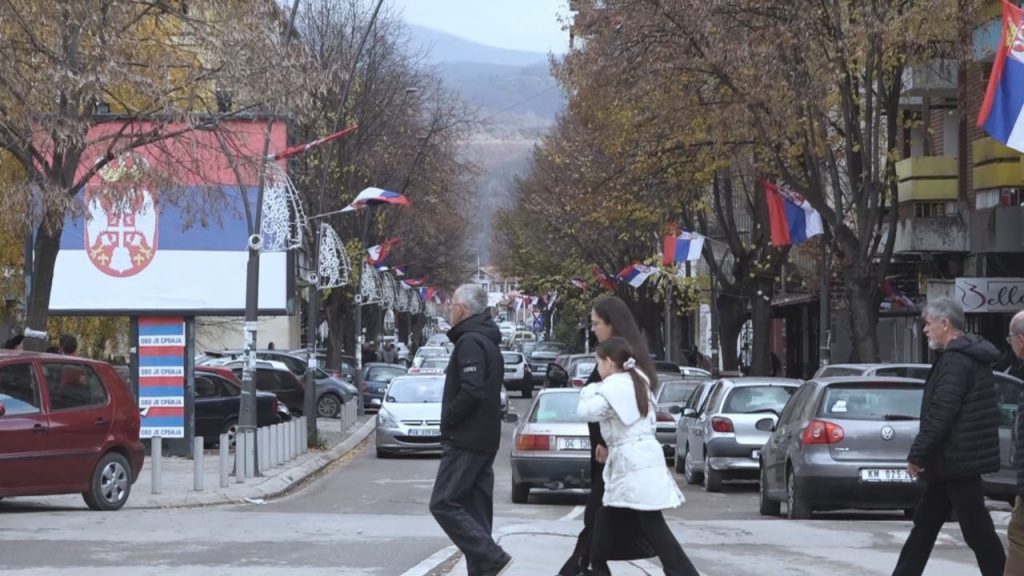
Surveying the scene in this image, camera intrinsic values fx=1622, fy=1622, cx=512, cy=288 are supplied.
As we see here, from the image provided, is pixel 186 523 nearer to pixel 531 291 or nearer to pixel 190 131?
pixel 190 131

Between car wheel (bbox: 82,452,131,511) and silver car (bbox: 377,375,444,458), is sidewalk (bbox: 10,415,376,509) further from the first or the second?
silver car (bbox: 377,375,444,458)

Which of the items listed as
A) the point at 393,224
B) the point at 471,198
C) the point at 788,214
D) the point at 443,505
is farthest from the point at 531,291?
the point at 443,505

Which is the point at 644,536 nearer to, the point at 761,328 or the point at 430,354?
the point at 761,328

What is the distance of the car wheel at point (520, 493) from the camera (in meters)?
20.0

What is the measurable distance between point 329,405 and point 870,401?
2769 centimetres

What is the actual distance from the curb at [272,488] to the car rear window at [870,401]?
7.59 metres

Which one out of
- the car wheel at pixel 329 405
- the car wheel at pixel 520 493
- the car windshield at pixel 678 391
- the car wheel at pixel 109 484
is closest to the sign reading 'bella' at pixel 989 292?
the car windshield at pixel 678 391

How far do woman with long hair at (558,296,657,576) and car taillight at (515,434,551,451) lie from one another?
8.79m

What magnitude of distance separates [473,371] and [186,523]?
21.3 ft

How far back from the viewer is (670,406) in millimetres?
29125

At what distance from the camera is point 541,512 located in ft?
61.0

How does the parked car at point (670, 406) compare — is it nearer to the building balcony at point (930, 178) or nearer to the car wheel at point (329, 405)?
the building balcony at point (930, 178)

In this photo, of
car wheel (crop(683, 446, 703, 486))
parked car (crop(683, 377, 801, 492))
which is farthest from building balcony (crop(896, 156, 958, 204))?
parked car (crop(683, 377, 801, 492))

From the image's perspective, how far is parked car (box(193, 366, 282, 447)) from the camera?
3036 centimetres
